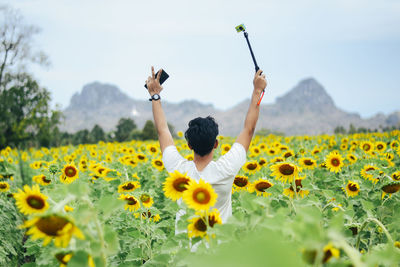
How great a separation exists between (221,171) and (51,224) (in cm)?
123

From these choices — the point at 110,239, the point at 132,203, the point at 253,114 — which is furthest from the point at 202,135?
the point at 110,239

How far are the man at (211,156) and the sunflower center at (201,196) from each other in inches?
27.8

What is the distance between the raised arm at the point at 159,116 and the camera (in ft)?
8.13

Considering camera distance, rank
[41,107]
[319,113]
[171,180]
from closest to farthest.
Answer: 1. [171,180]
2. [41,107]
3. [319,113]

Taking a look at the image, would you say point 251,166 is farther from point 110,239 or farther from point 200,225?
point 110,239

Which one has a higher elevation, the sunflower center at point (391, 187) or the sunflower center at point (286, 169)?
the sunflower center at point (286, 169)

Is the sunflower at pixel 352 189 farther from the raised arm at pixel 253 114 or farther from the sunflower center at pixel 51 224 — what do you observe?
the sunflower center at pixel 51 224

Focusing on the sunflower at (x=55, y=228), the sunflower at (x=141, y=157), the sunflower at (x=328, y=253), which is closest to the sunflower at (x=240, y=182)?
the sunflower at (x=328, y=253)

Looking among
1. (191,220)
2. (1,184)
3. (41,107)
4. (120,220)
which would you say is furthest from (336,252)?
(41,107)

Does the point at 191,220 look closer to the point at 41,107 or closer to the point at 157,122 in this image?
the point at 157,122

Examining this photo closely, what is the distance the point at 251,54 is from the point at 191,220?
61.4 inches

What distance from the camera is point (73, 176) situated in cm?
350

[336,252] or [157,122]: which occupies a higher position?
[157,122]

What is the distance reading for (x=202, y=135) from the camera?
2205 mm
